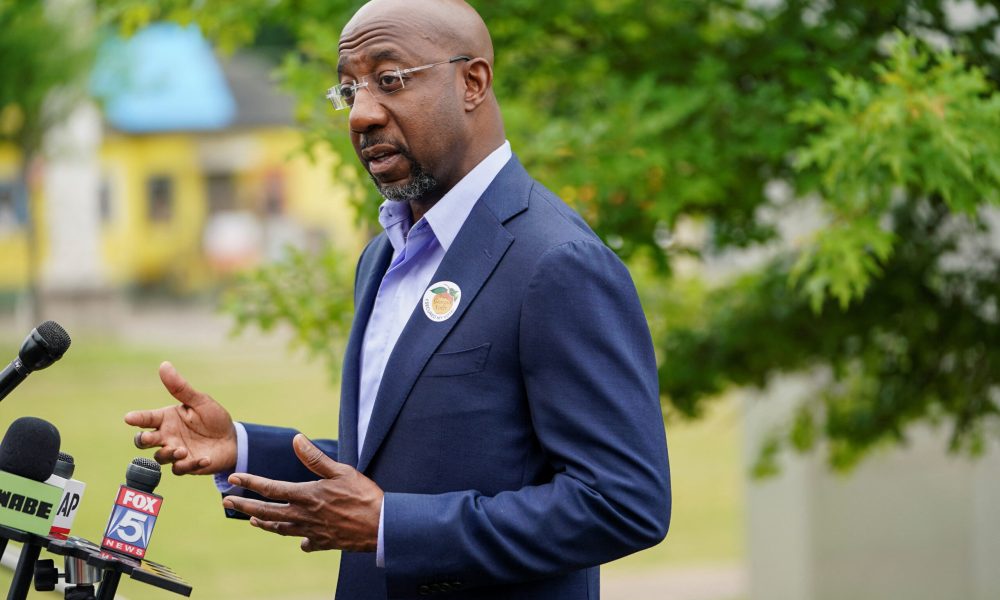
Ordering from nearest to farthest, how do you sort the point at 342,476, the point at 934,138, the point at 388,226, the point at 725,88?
the point at 342,476, the point at 388,226, the point at 934,138, the point at 725,88

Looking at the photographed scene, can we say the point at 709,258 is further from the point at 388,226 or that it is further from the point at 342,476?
the point at 342,476

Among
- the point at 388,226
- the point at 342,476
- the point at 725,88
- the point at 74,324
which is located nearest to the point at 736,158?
the point at 725,88

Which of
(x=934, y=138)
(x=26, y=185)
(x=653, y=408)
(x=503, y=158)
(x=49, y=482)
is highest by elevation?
(x=26, y=185)

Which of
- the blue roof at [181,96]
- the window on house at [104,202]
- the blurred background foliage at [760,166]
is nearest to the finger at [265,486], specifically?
the blurred background foliage at [760,166]

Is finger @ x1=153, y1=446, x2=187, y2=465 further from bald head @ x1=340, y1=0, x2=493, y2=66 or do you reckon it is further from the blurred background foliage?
the blurred background foliage

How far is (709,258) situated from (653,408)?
10.7 feet

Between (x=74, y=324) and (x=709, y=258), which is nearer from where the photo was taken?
(x=709, y=258)

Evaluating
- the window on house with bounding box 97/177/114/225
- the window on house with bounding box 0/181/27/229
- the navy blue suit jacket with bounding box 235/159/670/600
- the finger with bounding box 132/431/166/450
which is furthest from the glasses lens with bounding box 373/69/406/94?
the window on house with bounding box 97/177/114/225

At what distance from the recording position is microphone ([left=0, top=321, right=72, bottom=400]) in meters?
1.97

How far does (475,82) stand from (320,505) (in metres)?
0.72

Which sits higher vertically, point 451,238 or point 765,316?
point 765,316

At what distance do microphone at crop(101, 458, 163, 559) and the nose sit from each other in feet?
2.03

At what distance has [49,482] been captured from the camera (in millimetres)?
1909

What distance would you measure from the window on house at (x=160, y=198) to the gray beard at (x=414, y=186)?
3456 cm
